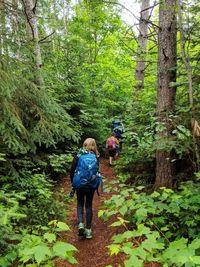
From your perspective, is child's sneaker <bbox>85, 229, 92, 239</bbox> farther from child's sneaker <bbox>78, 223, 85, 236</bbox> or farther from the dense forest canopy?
the dense forest canopy

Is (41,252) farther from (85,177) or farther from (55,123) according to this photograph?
(55,123)

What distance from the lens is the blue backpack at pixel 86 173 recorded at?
5043 mm

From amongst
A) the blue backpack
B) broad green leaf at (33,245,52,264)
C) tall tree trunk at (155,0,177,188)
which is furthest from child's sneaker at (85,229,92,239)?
broad green leaf at (33,245,52,264)

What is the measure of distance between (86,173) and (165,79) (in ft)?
9.60

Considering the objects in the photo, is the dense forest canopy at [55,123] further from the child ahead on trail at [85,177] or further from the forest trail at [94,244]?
the child ahead on trail at [85,177]

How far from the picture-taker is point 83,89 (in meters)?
11.0

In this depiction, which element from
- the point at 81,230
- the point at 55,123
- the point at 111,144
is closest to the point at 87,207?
the point at 81,230

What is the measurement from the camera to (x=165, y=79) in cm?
608

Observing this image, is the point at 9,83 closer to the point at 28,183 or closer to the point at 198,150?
the point at 28,183

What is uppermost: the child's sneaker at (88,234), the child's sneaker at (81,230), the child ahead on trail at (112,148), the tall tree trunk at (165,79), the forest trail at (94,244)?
the tall tree trunk at (165,79)

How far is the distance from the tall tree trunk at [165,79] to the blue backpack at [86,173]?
1694 mm

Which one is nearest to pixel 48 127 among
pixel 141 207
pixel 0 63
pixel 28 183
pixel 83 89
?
pixel 28 183

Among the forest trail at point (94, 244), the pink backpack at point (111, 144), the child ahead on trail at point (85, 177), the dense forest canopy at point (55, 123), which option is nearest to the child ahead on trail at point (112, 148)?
the pink backpack at point (111, 144)

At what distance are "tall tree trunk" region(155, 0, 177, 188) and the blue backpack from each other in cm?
169
